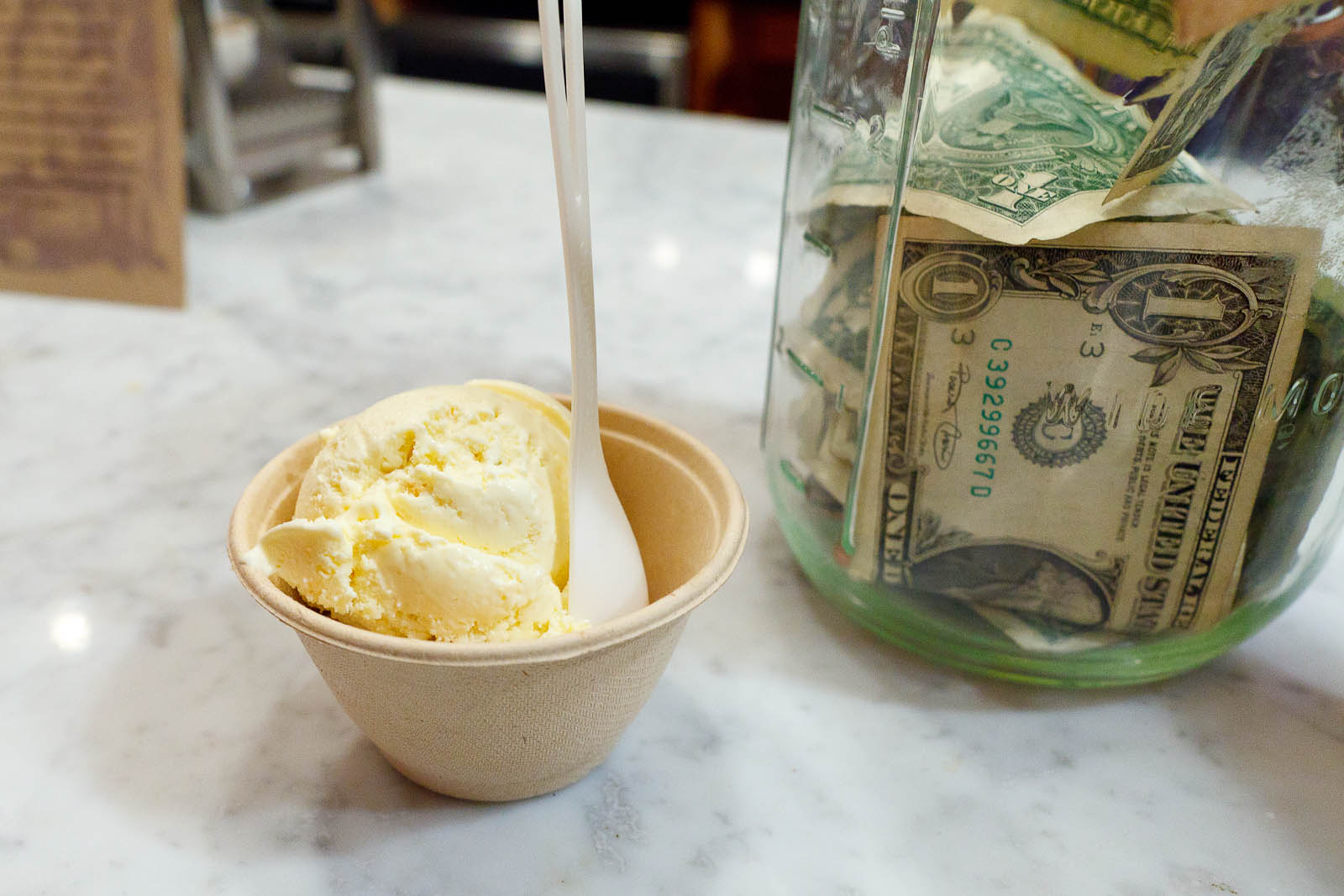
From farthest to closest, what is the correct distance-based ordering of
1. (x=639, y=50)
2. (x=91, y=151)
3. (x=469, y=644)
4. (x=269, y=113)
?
1. (x=639, y=50)
2. (x=269, y=113)
3. (x=91, y=151)
4. (x=469, y=644)

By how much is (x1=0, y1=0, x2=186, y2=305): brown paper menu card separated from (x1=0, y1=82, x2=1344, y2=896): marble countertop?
118 mm

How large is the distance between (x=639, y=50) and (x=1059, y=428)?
165 centimetres

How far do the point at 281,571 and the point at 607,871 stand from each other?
153mm

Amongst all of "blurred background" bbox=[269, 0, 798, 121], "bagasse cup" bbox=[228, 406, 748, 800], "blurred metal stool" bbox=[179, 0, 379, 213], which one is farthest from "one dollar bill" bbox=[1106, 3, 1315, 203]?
"blurred background" bbox=[269, 0, 798, 121]

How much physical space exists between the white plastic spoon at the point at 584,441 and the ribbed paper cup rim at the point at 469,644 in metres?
0.05

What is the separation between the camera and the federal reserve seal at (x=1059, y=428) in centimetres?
37

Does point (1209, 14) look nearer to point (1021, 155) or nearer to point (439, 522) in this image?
point (1021, 155)

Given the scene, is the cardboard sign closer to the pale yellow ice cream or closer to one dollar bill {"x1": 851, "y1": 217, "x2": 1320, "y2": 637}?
one dollar bill {"x1": 851, "y1": 217, "x2": 1320, "y2": 637}

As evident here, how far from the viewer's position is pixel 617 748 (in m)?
0.40

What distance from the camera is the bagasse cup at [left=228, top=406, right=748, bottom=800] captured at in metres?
0.30

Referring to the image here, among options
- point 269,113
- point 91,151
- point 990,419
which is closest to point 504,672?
point 990,419

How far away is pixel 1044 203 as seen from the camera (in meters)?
0.35

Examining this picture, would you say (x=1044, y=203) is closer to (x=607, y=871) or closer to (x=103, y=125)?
(x=607, y=871)

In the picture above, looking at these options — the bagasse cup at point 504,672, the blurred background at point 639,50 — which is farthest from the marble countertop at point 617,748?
the blurred background at point 639,50
